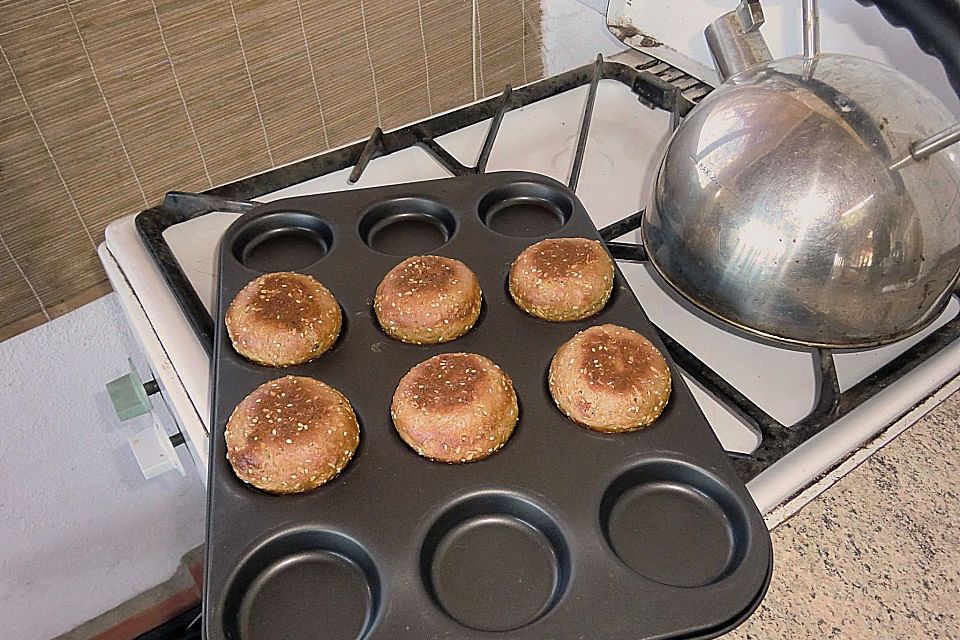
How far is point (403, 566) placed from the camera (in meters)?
0.48

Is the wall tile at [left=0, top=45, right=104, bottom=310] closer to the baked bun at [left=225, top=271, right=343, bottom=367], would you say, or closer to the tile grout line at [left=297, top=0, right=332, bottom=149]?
the tile grout line at [left=297, top=0, right=332, bottom=149]

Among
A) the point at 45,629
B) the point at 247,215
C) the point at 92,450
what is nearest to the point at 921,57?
the point at 247,215

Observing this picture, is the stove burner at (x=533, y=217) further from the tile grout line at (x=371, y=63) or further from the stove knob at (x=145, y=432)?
the tile grout line at (x=371, y=63)

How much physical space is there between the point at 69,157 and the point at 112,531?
68 centimetres

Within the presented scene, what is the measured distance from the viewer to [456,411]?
1.74 ft

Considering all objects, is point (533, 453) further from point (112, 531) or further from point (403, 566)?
point (112, 531)

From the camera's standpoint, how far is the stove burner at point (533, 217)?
0.57 meters

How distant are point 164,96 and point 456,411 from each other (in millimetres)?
677

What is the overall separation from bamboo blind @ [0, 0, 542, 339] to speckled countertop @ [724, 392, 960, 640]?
859 mm

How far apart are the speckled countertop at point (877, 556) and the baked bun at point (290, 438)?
29 centimetres

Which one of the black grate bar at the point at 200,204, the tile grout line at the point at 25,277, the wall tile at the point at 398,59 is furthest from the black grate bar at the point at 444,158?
the tile grout line at the point at 25,277

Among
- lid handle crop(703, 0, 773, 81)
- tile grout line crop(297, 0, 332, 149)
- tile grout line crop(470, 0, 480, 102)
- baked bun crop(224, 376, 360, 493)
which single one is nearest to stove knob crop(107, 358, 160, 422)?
baked bun crop(224, 376, 360, 493)

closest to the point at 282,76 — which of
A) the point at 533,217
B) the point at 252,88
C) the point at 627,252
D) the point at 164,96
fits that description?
the point at 252,88

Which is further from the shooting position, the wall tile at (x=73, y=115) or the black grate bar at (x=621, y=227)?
the wall tile at (x=73, y=115)
